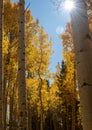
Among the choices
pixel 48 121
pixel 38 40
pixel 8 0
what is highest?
pixel 8 0

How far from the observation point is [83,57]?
2.48 meters

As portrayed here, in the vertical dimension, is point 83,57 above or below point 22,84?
below

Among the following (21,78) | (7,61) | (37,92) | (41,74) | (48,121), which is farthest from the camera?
(48,121)

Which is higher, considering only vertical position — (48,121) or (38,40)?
(38,40)

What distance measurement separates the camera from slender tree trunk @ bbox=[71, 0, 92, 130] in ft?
7.79

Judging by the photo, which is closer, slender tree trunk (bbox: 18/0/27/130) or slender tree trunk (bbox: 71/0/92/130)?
slender tree trunk (bbox: 71/0/92/130)

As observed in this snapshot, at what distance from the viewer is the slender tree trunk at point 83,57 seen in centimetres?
237

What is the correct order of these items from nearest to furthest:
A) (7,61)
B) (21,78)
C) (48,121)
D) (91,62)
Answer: (91,62)
(21,78)
(7,61)
(48,121)

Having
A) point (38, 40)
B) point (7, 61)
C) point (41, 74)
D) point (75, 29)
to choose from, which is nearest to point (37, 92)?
point (41, 74)

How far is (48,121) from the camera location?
34.4 meters

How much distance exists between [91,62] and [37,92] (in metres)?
17.8

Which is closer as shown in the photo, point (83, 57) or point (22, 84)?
point (83, 57)

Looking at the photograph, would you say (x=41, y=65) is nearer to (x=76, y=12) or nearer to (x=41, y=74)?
(x=41, y=74)

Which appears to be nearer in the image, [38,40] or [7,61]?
[7,61]
